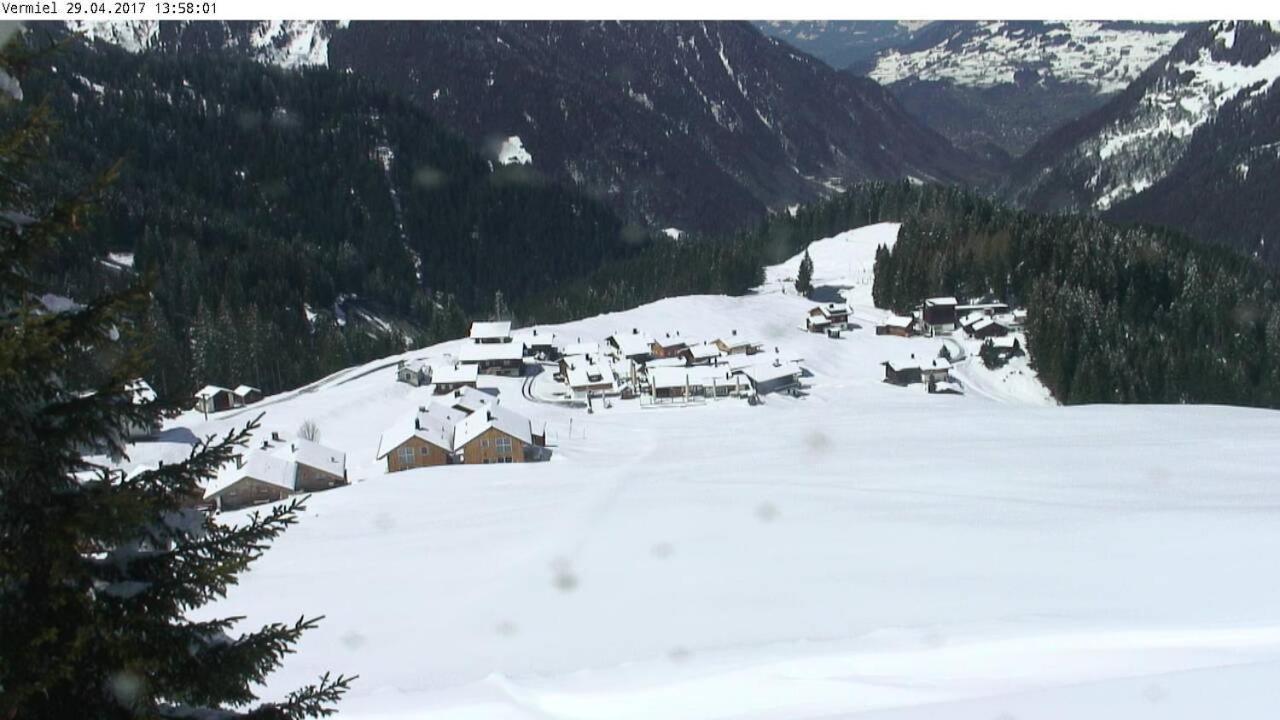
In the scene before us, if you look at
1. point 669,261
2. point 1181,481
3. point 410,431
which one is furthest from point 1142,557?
point 669,261

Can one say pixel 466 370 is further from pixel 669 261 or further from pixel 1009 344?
pixel 669 261

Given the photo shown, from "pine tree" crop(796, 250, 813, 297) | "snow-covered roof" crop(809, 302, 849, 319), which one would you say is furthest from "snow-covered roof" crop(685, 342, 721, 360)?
"pine tree" crop(796, 250, 813, 297)

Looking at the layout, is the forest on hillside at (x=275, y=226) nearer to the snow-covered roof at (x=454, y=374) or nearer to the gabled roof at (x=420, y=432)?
the snow-covered roof at (x=454, y=374)

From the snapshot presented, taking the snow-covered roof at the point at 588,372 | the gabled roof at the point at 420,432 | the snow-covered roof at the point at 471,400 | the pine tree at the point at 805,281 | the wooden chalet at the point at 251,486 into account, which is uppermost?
the pine tree at the point at 805,281

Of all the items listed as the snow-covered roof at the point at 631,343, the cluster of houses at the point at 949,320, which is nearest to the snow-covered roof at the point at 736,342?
the snow-covered roof at the point at 631,343

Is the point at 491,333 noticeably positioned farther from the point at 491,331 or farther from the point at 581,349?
the point at 581,349

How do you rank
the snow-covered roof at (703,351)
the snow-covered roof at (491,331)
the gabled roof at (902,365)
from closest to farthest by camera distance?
1. the gabled roof at (902,365)
2. the snow-covered roof at (703,351)
3. the snow-covered roof at (491,331)
